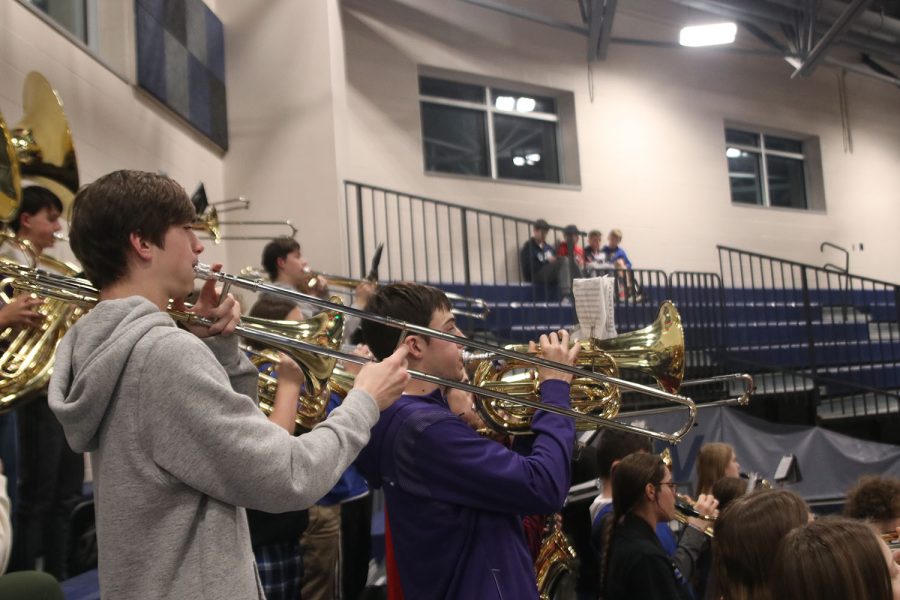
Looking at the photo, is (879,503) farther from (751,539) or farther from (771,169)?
(771,169)

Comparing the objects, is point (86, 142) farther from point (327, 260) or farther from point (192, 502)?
point (192, 502)

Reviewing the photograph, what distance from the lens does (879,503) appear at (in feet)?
10.8

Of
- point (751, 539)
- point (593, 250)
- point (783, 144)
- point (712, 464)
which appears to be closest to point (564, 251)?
point (593, 250)

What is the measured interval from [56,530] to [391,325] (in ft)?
7.39

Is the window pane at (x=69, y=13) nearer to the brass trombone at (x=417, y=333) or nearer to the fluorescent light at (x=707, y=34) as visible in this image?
the brass trombone at (x=417, y=333)

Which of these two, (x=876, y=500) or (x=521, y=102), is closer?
(x=876, y=500)

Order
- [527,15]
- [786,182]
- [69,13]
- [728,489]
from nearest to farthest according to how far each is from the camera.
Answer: [728,489], [69,13], [527,15], [786,182]

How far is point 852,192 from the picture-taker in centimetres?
1429

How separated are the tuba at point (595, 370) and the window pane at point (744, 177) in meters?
11.2

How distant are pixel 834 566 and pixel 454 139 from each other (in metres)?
9.50

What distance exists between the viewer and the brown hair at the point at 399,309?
2.34m

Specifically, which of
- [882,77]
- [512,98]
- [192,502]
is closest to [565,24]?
[512,98]

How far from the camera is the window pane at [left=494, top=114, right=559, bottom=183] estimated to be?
11195mm

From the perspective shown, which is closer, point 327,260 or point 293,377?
point 293,377
